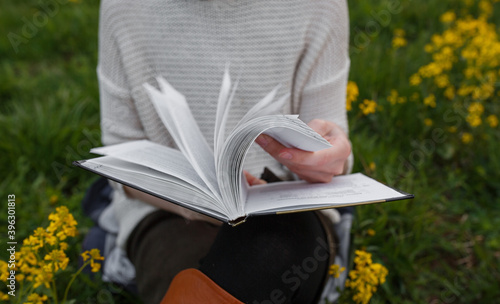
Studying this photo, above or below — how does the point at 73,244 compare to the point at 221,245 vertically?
below

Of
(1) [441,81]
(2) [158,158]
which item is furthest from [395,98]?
(2) [158,158]

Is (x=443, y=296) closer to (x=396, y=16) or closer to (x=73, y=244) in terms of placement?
(x=73, y=244)

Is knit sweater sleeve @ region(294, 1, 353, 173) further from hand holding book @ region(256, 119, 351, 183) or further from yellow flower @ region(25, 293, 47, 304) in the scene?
yellow flower @ region(25, 293, 47, 304)

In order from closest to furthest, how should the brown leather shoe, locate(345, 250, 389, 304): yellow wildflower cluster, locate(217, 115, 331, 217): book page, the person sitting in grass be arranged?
locate(217, 115, 331, 217): book page, the brown leather shoe, the person sitting in grass, locate(345, 250, 389, 304): yellow wildflower cluster

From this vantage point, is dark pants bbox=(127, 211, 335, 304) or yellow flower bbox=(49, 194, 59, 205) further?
yellow flower bbox=(49, 194, 59, 205)

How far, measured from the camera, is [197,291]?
90cm

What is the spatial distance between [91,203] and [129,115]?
0.61m

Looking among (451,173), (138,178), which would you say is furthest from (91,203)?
(451,173)

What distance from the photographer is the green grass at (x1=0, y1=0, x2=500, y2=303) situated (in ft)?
5.46

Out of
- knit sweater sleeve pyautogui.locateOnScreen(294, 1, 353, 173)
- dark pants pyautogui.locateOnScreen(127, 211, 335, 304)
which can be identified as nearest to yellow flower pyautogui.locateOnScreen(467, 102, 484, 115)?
knit sweater sleeve pyautogui.locateOnScreen(294, 1, 353, 173)

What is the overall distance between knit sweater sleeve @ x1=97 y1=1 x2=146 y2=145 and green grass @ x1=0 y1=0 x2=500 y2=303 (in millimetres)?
607

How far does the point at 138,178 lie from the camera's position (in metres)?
0.85
